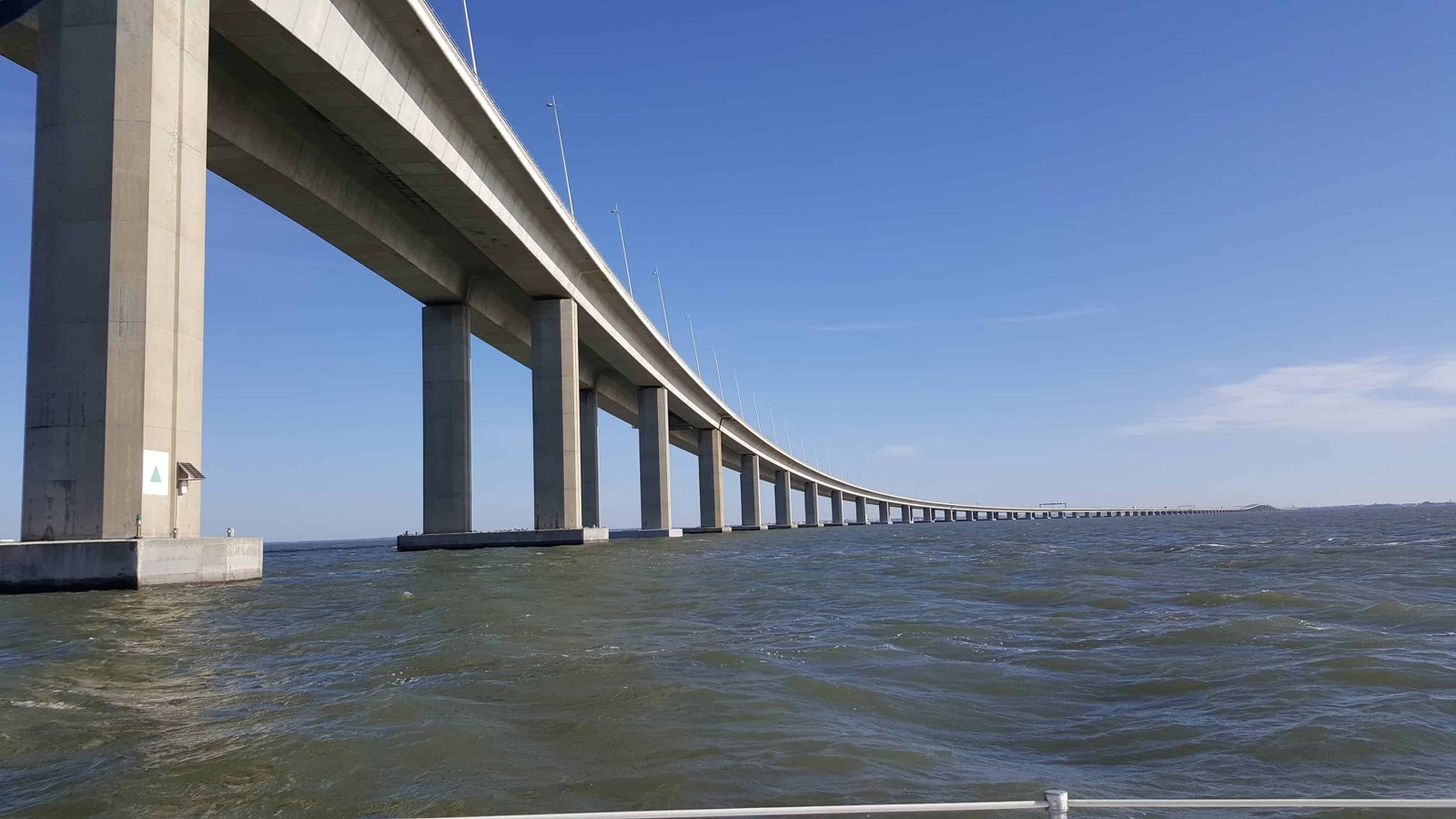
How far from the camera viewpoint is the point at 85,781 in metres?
5.48

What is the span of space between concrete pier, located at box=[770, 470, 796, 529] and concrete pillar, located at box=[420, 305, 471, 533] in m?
76.6

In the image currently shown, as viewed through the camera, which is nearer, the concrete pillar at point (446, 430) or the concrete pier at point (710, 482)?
the concrete pillar at point (446, 430)

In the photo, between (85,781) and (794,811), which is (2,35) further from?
(794,811)

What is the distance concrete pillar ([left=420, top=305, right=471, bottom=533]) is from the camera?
44.3 meters

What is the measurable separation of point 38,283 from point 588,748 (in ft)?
53.4

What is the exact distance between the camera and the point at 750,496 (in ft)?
357

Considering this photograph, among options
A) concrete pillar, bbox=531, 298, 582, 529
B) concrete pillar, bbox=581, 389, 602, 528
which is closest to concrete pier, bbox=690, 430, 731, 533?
concrete pillar, bbox=581, 389, 602, 528

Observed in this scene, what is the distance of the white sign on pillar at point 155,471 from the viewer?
17625mm

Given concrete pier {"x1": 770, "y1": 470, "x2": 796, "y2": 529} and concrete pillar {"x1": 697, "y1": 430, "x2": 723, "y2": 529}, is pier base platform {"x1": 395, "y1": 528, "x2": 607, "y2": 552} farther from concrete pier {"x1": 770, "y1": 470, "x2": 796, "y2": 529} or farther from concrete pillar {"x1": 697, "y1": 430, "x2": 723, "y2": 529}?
concrete pier {"x1": 770, "y1": 470, "x2": 796, "y2": 529}

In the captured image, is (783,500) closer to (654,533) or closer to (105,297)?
(654,533)

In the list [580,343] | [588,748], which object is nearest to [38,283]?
[588,748]

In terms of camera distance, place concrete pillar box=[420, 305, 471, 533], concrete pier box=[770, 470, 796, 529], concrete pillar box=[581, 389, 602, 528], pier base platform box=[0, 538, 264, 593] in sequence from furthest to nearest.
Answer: concrete pier box=[770, 470, 796, 529] < concrete pillar box=[581, 389, 602, 528] < concrete pillar box=[420, 305, 471, 533] < pier base platform box=[0, 538, 264, 593]

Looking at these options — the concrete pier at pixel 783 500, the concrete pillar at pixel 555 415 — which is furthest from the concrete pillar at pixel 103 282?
the concrete pier at pixel 783 500

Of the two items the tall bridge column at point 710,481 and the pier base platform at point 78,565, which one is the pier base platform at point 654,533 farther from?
the pier base platform at point 78,565
